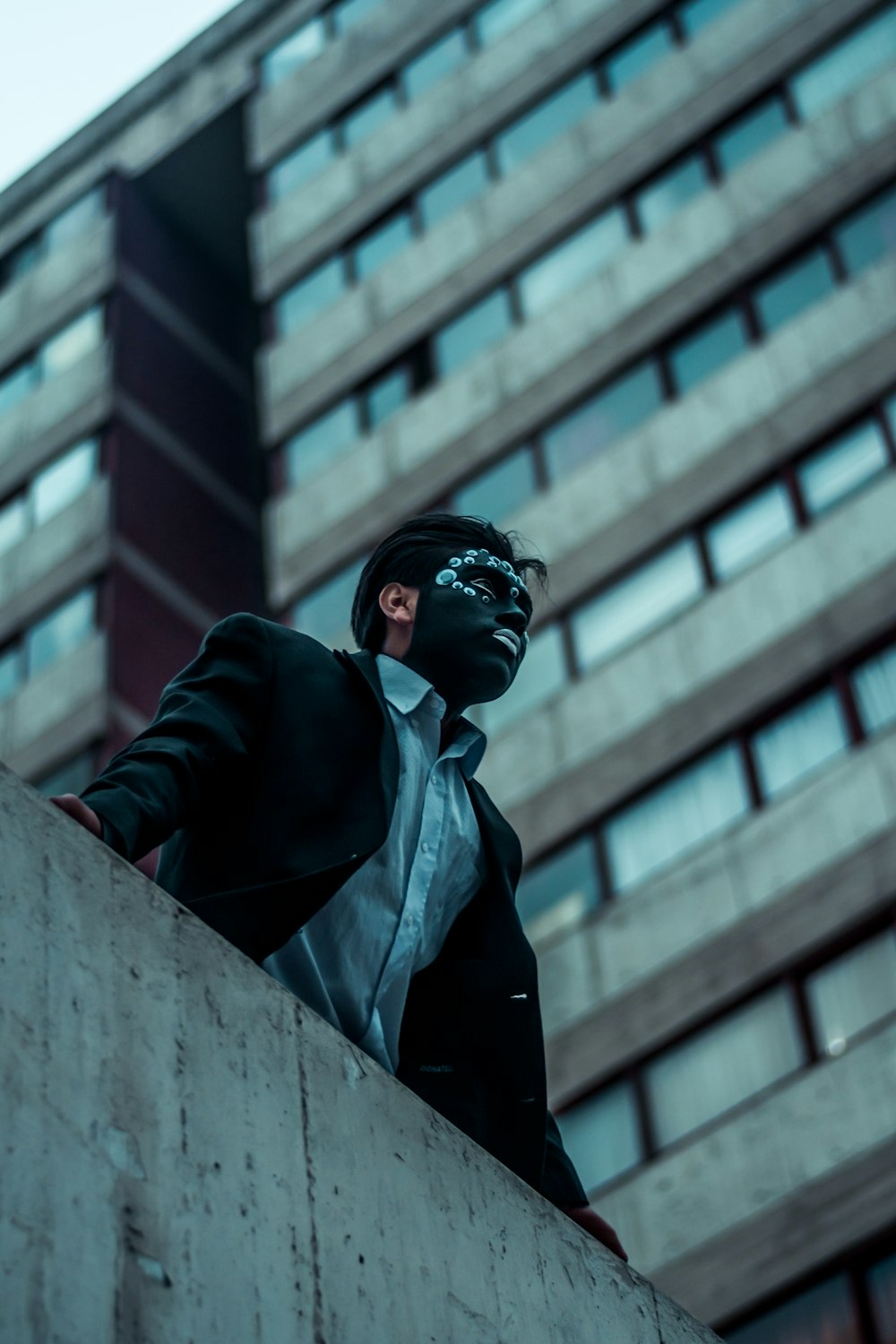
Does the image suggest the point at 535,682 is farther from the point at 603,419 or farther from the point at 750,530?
the point at 603,419

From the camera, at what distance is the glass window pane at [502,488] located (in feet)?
84.9

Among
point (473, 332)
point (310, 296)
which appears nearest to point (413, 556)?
point (473, 332)

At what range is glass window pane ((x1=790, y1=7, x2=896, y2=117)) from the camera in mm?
25953

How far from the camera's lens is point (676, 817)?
71.7 ft

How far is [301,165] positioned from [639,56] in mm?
6157

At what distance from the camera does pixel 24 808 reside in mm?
3445

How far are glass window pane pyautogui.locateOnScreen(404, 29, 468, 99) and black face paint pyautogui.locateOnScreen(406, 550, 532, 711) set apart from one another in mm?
26764

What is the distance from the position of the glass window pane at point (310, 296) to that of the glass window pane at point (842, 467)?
9430 mm

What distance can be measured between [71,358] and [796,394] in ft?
44.2

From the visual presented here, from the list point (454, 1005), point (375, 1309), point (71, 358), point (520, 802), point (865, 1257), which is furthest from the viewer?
point (71, 358)

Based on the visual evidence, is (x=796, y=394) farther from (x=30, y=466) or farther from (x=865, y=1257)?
(x=30, y=466)

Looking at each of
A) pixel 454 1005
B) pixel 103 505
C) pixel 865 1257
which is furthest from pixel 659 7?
pixel 454 1005

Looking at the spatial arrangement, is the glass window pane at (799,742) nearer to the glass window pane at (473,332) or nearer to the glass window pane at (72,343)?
the glass window pane at (473,332)

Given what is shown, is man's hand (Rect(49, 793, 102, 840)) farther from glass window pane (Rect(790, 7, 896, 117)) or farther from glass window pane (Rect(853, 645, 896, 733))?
glass window pane (Rect(790, 7, 896, 117))
